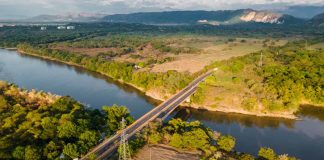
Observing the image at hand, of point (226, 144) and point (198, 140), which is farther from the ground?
point (198, 140)

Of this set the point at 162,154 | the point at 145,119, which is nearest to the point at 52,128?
the point at 145,119

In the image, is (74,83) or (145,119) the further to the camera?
(74,83)

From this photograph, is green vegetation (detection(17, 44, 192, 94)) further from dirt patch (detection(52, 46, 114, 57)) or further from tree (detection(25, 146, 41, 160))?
tree (detection(25, 146, 41, 160))

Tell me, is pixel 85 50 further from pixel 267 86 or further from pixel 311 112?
pixel 311 112

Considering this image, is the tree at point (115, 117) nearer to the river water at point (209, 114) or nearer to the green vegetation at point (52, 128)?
the green vegetation at point (52, 128)

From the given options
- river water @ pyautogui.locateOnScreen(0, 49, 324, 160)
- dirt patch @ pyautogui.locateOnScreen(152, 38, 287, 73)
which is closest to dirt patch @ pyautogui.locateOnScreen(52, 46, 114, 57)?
river water @ pyautogui.locateOnScreen(0, 49, 324, 160)
